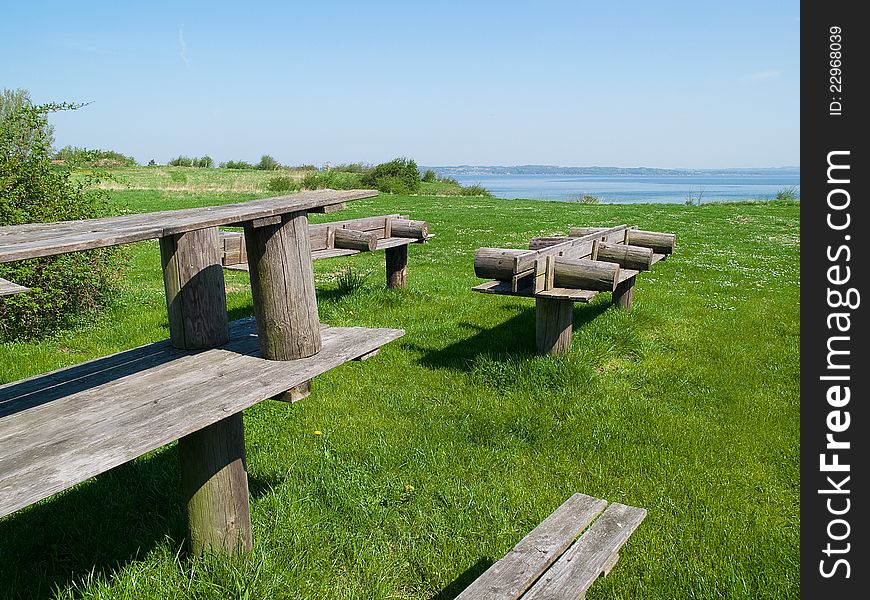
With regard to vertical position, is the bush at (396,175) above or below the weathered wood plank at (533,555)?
above

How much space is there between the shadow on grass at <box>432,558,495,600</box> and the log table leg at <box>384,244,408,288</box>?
6661mm

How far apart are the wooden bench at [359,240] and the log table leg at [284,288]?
4132mm

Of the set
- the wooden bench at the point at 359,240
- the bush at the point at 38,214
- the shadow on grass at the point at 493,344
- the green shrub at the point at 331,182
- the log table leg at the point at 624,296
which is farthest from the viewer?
the green shrub at the point at 331,182

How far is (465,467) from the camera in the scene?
476cm

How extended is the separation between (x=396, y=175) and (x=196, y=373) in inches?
2124

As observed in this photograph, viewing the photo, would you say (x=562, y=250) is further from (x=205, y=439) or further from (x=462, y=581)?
(x=205, y=439)

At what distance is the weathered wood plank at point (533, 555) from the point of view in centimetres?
275

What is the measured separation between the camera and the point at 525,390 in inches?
242

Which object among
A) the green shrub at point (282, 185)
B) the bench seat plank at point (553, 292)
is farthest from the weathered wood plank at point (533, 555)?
the green shrub at point (282, 185)

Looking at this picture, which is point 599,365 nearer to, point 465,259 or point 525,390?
point 525,390

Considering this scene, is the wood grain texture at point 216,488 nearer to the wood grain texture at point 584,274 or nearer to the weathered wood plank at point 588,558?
the weathered wood plank at point 588,558

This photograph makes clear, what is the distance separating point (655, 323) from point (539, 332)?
2.72 metres
